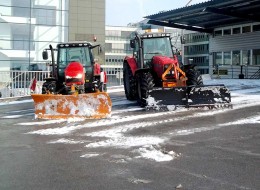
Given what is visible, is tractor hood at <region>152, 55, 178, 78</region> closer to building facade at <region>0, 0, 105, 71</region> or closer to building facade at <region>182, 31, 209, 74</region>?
building facade at <region>0, 0, 105, 71</region>

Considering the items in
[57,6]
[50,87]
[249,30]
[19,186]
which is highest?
[57,6]

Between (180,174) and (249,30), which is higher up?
(249,30)

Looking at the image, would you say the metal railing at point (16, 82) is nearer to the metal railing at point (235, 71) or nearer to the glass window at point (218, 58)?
the metal railing at point (235, 71)

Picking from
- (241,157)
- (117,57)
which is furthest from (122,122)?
(117,57)

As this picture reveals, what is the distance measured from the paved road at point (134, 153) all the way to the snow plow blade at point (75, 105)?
0.37 metres

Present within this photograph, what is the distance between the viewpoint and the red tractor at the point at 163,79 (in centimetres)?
1038

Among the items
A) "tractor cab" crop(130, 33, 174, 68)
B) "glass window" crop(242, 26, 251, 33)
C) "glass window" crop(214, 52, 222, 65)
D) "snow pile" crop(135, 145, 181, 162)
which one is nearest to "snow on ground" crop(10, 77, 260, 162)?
"snow pile" crop(135, 145, 181, 162)

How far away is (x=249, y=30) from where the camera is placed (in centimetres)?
2616

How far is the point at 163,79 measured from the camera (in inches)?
431

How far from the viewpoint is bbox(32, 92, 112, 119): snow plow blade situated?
365 inches

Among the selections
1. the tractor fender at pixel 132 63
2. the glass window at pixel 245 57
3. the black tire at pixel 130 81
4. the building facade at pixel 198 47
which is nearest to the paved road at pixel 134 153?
the black tire at pixel 130 81

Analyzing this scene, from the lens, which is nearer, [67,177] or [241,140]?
[67,177]

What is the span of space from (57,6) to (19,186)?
38101 mm

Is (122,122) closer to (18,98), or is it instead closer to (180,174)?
(180,174)
